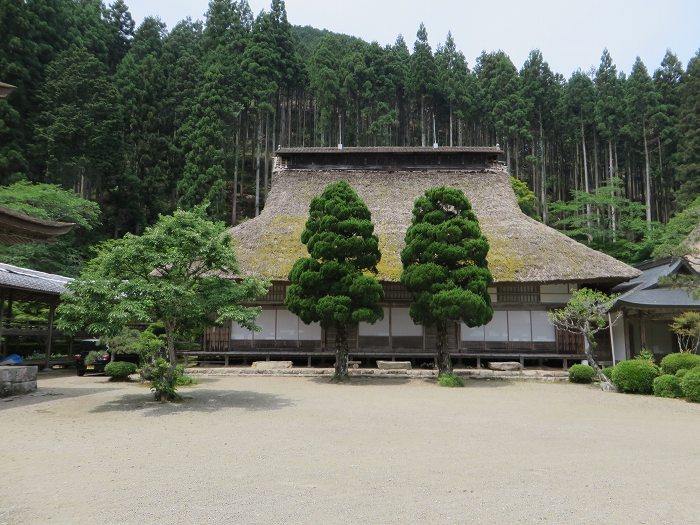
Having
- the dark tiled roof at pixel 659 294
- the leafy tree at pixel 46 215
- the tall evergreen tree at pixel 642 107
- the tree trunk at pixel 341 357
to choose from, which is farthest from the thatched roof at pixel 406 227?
the tall evergreen tree at pixel 642 107

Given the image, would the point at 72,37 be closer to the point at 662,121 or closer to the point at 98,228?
the point at 98,228

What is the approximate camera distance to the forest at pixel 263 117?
2978 cm

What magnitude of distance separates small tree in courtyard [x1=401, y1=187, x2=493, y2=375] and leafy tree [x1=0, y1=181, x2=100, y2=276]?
14526mm

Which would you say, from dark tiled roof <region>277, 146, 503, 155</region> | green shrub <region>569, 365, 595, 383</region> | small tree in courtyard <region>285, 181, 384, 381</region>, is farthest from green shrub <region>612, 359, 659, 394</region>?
dark tiled roof <region>277, 146, 503, 155</region>

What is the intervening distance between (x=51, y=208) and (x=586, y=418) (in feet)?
77.8

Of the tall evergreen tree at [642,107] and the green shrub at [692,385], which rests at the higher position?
the tall evergreen tree at [642,107]

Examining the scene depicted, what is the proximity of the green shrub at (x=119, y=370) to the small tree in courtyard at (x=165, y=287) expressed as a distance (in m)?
5.09

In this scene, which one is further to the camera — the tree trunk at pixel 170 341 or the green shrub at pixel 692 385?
the green shrub at pixel 692 385

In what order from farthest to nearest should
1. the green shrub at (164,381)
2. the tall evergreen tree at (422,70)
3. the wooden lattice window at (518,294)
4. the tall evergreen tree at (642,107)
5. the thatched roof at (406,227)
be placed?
the tall evergreen tree at (422,70)
the tall evergreen tree at (642,107)
the wooden lattice window at (518,294)
the thatched roof at (406,227)
the green shrub at (164,381)

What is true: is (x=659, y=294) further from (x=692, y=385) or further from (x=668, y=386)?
(x=692, y=385)

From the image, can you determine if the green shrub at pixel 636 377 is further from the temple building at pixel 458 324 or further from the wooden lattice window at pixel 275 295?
the wooden lattice window at pixel 275 295

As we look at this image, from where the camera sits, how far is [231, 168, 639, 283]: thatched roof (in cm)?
1847

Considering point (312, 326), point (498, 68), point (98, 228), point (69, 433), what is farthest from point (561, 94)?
point (69, 433)

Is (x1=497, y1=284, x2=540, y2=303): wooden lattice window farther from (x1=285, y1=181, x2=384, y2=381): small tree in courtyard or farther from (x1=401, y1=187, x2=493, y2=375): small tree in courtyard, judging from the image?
(x1=285, y1=181, x2=384, y2=381): small tree in courtyard
